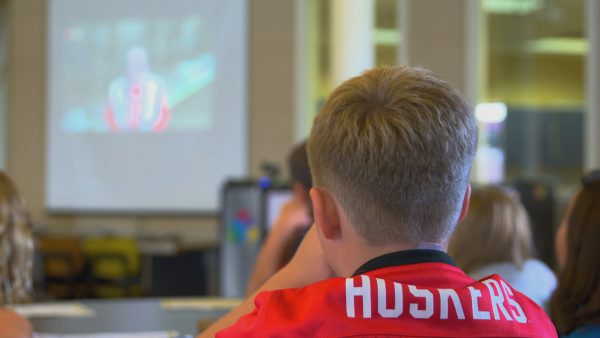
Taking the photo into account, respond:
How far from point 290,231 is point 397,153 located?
1786mm

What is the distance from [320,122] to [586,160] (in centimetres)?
705

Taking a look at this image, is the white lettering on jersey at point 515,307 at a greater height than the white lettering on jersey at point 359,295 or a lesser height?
lesser

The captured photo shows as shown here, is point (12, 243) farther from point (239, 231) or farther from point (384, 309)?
point (239, 231)

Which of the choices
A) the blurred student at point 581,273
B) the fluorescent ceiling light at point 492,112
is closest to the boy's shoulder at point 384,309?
the blurred student at point 581,273

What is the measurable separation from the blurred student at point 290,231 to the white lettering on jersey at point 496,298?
156 cm

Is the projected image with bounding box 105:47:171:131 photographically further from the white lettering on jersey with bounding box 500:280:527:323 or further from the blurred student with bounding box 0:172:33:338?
the white lettering on jersey with bounding box 500:280:527:323

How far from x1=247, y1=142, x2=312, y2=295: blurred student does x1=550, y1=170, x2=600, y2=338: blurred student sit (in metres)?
0.93

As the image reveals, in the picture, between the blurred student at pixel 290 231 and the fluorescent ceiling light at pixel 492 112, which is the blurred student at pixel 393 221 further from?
the fluorescent ceiling light at pixel 492 112

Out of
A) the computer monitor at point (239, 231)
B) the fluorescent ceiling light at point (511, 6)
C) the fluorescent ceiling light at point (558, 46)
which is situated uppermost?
the fluorescent ceiling light at point (511, 6)

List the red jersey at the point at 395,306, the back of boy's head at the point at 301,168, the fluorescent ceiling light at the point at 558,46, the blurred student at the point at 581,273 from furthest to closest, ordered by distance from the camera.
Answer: the fluorescent ceiling light at the point at 558,46 → the back of boy's head at the point at 301,168 → the blurred student at the point at 581,273 → the red jersey at the point at 395,306

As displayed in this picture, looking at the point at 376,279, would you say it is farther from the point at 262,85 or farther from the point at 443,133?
the point at 262,85

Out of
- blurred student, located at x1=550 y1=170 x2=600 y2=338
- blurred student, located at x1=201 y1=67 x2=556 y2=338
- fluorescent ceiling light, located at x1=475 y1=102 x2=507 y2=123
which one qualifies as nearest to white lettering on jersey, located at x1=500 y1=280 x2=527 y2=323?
blurred student, located at x1=201 y1=67 x2=556 y2=338

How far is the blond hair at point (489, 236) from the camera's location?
7.06 ft

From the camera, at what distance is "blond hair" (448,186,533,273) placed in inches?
84.7
